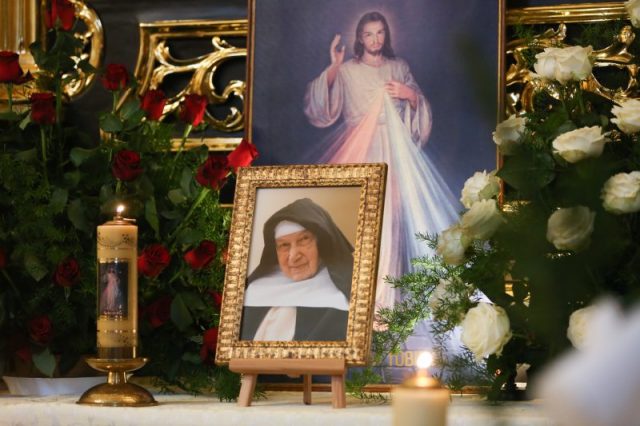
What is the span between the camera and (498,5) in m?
1.95

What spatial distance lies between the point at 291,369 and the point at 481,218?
0.38m

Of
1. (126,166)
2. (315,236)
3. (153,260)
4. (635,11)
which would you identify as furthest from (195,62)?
(635,11)

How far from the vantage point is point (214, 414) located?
1.52 metres

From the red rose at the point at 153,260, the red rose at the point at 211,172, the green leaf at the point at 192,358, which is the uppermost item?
the red rose at the point at 211,172

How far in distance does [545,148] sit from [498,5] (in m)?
0.56

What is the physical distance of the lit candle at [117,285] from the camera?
1648mm

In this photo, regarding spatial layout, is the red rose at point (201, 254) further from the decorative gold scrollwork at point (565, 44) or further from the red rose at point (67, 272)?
the decorative gold scrollwork at point (565, 44)

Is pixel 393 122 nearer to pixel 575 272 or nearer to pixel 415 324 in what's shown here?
pixel 415 324

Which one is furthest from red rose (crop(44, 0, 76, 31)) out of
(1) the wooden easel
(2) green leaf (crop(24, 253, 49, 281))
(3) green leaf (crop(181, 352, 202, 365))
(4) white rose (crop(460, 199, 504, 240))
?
(4) white rose (crop(460, 199, 504, 240))

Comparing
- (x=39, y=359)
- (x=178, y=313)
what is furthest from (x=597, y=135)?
(x=39, y=359)

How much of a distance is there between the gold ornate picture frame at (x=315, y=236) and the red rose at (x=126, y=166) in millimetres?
200

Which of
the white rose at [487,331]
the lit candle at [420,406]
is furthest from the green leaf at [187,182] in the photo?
the lit candle at [420,406]

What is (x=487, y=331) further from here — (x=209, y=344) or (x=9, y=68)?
(x=9, y=68)

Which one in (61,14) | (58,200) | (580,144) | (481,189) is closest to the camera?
(580,144)
